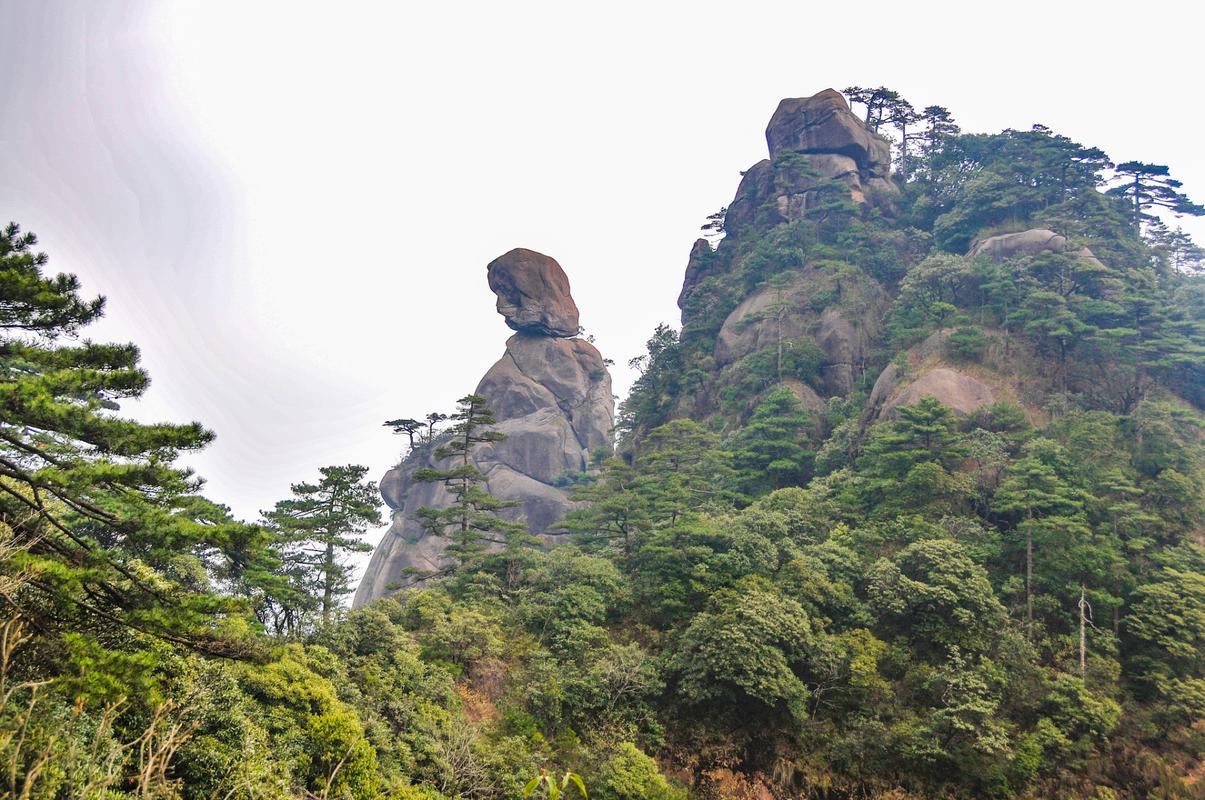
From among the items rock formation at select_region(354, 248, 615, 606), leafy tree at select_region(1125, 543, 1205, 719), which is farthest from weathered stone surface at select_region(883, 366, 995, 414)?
rock formation at select_region(354, 248, 615, 606)

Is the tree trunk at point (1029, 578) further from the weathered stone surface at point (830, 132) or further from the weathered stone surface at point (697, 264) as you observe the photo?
the weathered stone surface at point (830, 132)

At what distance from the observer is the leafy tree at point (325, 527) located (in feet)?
64.4

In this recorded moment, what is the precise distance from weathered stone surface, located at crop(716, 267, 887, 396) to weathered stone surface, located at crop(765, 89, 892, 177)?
10846 millimetres

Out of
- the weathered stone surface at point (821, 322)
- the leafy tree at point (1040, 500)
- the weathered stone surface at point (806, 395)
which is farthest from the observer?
the weathered stone surface at point (821, 322)

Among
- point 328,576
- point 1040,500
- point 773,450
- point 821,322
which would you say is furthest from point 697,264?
point 328,576

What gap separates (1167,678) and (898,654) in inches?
226

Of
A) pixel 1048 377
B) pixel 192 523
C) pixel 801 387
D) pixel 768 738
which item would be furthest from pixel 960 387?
pixel 192 523

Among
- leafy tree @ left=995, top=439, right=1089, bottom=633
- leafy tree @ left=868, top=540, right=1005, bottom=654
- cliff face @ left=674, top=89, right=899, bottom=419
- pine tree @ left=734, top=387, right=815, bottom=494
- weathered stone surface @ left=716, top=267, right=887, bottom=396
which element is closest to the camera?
leafy tree @ left=868, top=540, right=1005, bottom=654

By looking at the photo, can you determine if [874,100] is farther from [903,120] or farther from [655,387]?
[655,387]

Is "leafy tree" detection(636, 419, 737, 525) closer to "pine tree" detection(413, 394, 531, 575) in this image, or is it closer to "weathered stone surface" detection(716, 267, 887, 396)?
"pine tree" detection(413, 394, 531, 575)

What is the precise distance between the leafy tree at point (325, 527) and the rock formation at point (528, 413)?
2048cm

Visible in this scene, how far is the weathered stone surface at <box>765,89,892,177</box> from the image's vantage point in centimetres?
4109

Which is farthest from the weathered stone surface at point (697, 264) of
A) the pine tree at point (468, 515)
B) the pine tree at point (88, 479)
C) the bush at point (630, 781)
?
the pine tree at point (88, 479)

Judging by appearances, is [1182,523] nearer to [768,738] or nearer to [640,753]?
[768,738]
